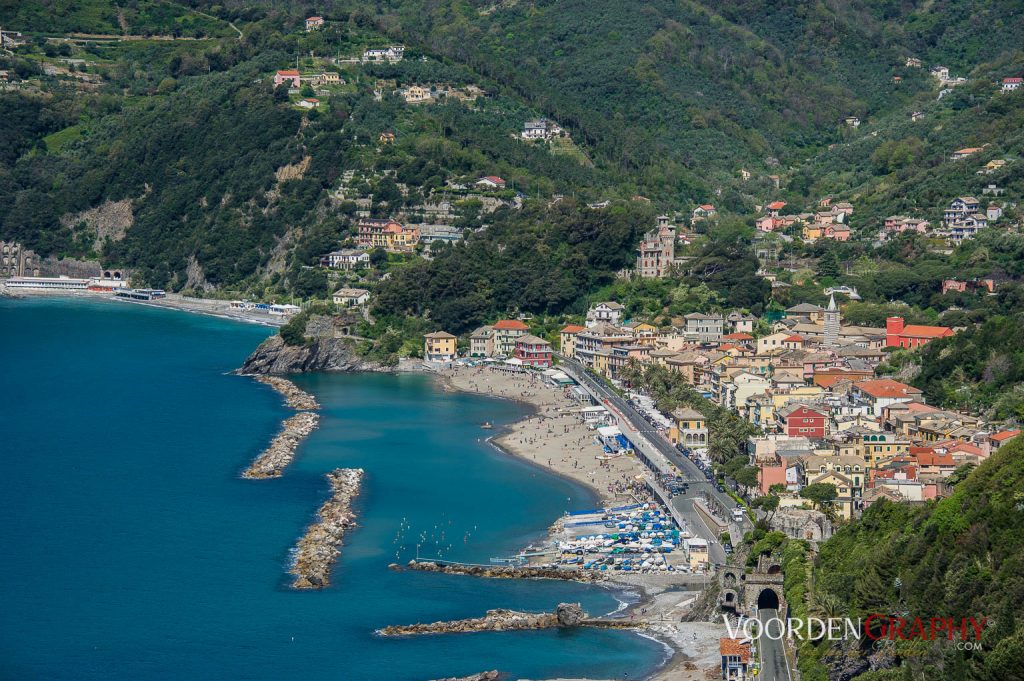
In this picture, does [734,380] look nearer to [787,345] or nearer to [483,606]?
[787,345]

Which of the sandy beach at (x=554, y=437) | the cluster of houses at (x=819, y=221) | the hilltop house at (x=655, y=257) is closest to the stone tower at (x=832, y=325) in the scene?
the sandy beach at (x=554, y=437)

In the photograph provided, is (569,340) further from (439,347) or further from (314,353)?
(314,353)

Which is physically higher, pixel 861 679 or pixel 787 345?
pixel 787 345

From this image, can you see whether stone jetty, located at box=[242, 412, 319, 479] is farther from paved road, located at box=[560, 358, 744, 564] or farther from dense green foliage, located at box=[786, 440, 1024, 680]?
dense green foliage, located at box=[786, 440, 1024, 680]

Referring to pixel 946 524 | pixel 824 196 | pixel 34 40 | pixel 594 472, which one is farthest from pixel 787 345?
pixel 34 40

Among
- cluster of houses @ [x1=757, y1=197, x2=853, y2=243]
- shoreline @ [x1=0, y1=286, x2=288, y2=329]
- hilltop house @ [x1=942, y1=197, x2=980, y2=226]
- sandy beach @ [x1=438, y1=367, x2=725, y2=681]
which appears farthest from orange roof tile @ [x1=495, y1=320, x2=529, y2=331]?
hilltop house @ [x1=942, y1=197, x2=980, y2=226]

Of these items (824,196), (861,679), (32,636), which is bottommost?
(32,636)
